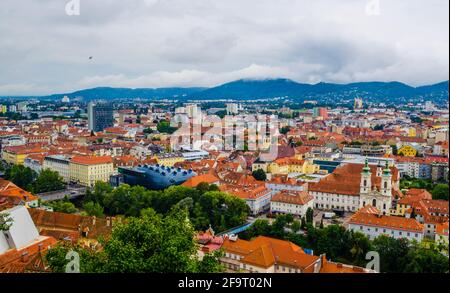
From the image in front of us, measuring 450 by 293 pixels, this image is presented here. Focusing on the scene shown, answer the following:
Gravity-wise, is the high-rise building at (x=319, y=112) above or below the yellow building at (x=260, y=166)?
above

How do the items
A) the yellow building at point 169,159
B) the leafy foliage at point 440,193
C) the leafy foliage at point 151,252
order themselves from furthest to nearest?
the yellow building at point 169,159, the leafy foliage at point 440,193, the leafy foliage at point 151,252

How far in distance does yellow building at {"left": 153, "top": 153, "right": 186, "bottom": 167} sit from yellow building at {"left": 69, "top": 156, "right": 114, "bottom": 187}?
178 cm

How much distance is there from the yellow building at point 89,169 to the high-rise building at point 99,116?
13.0 meters

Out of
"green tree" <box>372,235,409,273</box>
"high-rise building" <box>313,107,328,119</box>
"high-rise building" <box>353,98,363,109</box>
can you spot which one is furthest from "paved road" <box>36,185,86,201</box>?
"high-rise building" <box>353,98,363,109</box>

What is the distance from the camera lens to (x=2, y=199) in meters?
9.27

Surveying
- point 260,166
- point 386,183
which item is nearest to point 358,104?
point 260,166

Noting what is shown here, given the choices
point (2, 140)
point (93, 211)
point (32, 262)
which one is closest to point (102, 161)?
point (93, 211)

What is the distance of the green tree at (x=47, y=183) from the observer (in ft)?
41.1

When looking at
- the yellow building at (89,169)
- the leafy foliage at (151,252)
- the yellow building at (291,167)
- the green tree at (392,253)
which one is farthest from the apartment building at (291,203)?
the leafy foliage at (151,252)

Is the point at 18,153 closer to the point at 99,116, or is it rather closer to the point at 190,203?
the point at 190,203

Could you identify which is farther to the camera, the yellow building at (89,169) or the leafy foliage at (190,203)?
the yellow building at (89,169)

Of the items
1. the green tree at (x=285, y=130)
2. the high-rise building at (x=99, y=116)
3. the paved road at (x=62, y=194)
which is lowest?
the paved road at (x=62, y=194)

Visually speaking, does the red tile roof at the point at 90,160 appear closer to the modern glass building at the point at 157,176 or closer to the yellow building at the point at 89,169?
the yellow building at the point at 89,169
